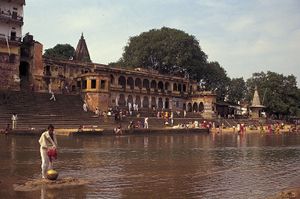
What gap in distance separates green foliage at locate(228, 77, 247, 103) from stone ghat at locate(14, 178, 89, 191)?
84518mm

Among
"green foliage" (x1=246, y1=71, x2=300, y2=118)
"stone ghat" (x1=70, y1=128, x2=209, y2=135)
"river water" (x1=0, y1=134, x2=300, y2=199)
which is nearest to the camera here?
"river water" (x1=0, y1=134, x2=300, y2=199)

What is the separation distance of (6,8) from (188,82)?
3554 centimetres

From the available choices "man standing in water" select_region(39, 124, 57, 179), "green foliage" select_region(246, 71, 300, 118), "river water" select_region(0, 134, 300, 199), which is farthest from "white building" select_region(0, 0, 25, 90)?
"green foliage" select_region(246, 71, 300, 118)

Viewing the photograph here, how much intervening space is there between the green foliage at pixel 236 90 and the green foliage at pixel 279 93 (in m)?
16.7

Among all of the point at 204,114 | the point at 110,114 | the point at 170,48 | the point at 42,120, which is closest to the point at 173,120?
the point at 110,114

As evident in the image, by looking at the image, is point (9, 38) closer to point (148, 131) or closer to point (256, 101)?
point (148, 131)

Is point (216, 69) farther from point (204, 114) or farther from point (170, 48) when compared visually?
point (204, 114)

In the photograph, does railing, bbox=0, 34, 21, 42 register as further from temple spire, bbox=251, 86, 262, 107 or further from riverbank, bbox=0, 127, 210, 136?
temple spire, bbox=251, 86, 262, 107

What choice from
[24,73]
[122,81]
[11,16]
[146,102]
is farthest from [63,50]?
[11,16]

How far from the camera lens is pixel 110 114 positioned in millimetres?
45250

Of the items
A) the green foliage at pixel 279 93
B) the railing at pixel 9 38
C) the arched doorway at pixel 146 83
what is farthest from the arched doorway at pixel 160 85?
the railing at pixel 9 38

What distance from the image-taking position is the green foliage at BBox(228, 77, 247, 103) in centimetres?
9407

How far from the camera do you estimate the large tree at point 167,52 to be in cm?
7694

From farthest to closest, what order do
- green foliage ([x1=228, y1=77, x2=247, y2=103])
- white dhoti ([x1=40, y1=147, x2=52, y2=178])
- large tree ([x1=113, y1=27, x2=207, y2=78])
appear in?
1. green foliage ([x1=228, y1=77, x2=247, y2=103])
2. large tree ([x1=113, y1=27, x2=207, y2=78])
3. white dhoti ([x1=40, y1=147, x2=52, y2=178])
